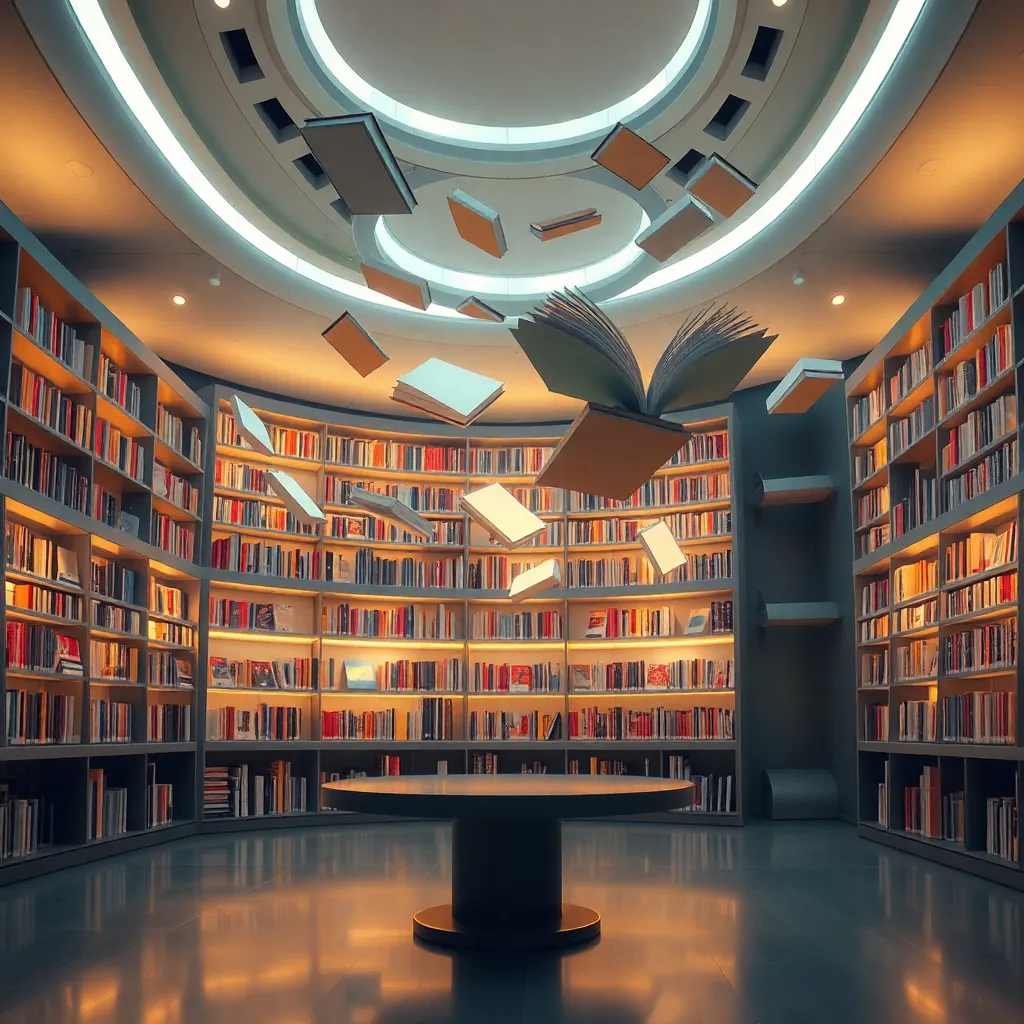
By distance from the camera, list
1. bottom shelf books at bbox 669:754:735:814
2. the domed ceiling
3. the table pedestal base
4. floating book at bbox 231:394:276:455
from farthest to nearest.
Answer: bottom shelf books at bbox 669:754:735:814, floating book at bbox 231:394:276:455, the domed ceiling, the table pedestal base

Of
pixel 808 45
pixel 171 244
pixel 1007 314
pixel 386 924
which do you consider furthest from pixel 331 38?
pixel 386 924

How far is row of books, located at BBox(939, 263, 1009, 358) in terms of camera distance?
519 cm

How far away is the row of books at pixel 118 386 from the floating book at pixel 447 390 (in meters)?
2.06

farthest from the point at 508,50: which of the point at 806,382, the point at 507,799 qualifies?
the point at 507,799

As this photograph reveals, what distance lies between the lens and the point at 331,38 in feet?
17.3

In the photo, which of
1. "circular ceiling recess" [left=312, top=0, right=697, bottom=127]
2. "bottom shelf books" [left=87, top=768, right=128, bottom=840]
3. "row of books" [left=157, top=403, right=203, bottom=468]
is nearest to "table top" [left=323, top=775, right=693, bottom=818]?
"bottom shelf books" [left=87, top=768, right=128, bottom=840]

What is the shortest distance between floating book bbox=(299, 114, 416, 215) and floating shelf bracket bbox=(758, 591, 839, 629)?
4861mm

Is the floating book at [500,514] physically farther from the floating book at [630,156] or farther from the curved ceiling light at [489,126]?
the floating book at [630,156]

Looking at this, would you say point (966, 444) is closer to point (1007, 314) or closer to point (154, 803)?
point (1007, 314)

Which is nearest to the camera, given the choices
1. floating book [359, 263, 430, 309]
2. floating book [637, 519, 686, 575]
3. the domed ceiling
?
the domed ceiling

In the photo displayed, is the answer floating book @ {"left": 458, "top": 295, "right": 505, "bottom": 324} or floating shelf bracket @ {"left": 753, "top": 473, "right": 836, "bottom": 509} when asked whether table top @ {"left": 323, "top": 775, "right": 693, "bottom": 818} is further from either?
floating shelf bracket @ {"left": 753, "top": 473, "right": 836, "bottom": 509}

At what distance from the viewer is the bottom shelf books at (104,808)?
595 centimetres

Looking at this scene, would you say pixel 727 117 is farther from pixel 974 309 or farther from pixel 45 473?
pixel 45 473

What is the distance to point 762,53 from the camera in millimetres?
5086
